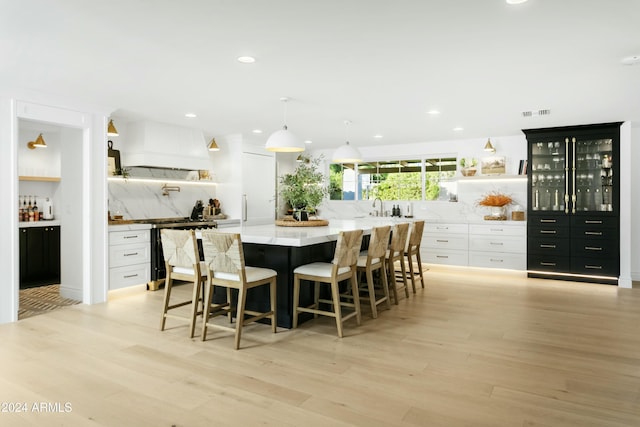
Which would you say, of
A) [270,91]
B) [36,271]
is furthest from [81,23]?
[36,271]

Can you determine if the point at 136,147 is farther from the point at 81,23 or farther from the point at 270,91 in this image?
→ the point at 81,23

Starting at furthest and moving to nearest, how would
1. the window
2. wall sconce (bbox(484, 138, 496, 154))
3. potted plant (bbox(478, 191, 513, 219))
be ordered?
the window < potted plant (bbox(478, 191, 513, 219)) < wall sconce (bbox(484, 138, 496, 154))

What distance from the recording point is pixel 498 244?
6980mm

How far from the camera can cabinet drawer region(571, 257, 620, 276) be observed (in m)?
6.12

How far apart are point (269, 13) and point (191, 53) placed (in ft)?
3.19

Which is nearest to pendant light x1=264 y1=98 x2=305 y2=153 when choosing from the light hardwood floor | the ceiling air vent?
the light hardwood floor

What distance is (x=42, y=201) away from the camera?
21.6ft

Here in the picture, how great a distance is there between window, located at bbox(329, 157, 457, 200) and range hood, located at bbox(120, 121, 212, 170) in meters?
2.65

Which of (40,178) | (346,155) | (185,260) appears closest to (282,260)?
(185,260)

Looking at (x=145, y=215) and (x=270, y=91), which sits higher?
(x=270, y=91)

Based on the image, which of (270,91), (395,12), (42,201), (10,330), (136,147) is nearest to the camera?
(395,12)

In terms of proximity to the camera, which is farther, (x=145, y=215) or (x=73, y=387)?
(x=145, y=215)

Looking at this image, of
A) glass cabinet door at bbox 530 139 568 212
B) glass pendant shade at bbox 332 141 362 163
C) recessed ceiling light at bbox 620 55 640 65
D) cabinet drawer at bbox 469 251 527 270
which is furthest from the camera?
cabinet drawer at bbox 469 251 527 270

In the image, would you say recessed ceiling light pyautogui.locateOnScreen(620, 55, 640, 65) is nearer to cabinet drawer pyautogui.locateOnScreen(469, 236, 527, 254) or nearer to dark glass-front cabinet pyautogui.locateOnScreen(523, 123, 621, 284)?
dark glass-front cabinet pyautogui.locateOnScreen(523, 123, 621, 284)
